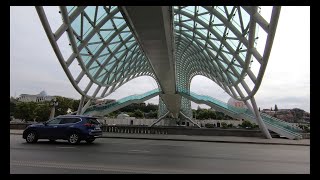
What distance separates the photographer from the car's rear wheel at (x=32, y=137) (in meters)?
19.0

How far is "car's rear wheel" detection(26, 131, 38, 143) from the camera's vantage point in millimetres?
18984

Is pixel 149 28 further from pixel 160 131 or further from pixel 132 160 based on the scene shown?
pixel 160 131

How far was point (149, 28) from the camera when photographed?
20188 mm

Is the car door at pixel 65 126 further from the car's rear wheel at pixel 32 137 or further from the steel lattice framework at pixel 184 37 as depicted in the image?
the steel lattice framework at pixel 184 37

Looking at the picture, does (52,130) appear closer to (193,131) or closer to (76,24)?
(76,24)

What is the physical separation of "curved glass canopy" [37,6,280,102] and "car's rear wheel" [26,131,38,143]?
23.6 feet

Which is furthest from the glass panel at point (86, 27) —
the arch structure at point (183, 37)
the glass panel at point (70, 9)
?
the glass panel at point (70, 9)

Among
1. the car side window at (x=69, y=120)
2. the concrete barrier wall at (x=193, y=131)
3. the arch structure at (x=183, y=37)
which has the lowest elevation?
the concrete barrier wall at (x=193, y=131)

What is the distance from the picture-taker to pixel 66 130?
61.0 feet

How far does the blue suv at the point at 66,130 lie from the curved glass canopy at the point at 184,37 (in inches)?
268

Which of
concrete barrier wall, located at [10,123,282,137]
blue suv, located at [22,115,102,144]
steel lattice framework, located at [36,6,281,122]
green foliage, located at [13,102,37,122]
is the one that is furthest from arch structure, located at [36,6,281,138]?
green foliage, located at [13,102,37,122]

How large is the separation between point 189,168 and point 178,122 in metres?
80.4

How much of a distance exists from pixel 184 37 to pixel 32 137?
24.2m
